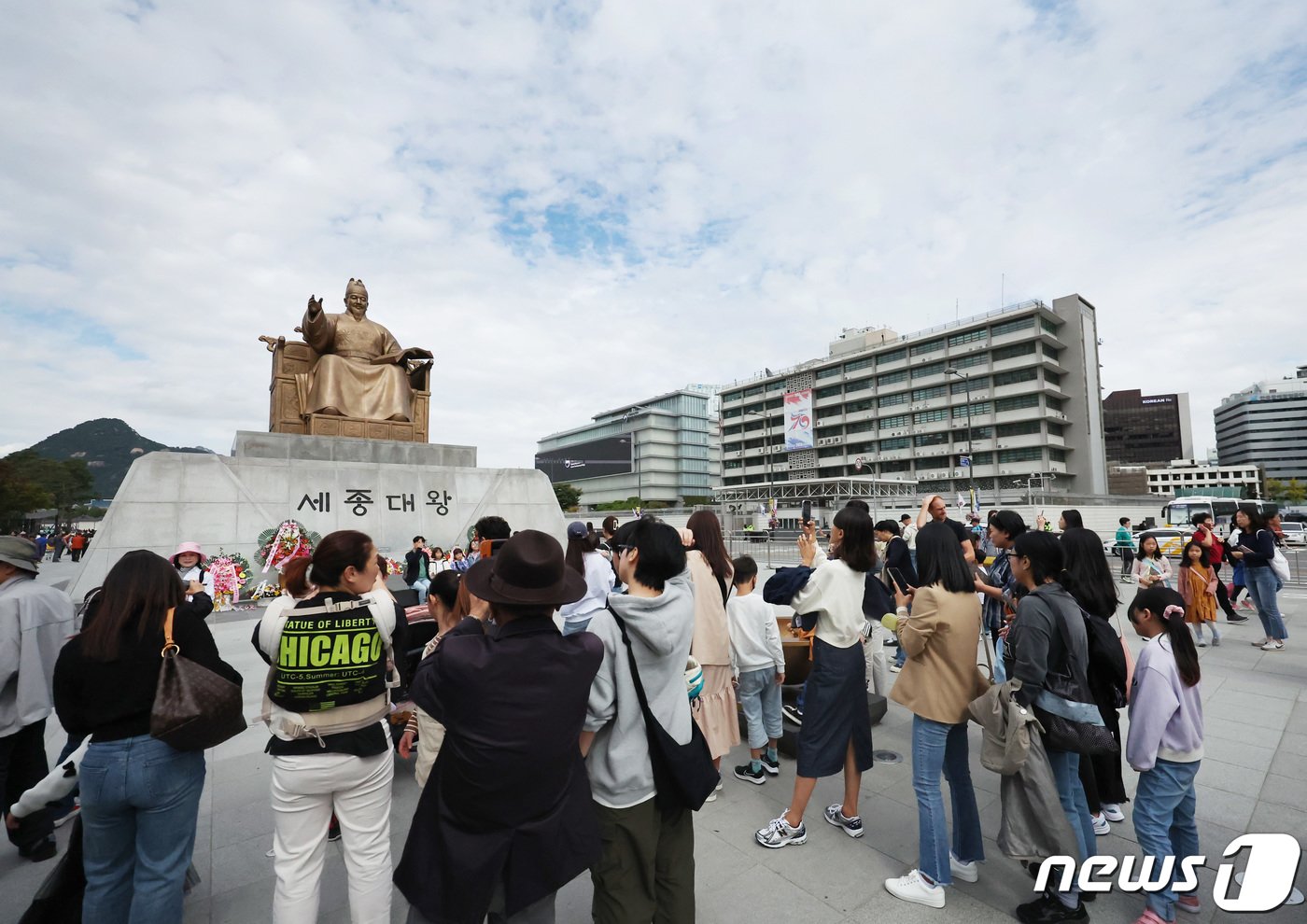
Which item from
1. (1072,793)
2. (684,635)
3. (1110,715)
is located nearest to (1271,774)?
(1110,715)

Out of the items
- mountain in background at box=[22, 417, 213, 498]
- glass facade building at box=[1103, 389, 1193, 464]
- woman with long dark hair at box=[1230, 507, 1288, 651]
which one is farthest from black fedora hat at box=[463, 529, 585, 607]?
mountain in background at box=[22, 417, 213, 498]

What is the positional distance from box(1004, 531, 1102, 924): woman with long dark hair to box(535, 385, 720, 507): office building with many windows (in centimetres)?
7434

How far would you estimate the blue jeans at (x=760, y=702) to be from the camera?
13.4ft

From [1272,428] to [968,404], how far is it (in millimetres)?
107821

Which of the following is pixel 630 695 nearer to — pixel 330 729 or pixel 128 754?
pixel 330 729

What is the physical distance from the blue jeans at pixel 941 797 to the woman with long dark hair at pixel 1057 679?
330 mm

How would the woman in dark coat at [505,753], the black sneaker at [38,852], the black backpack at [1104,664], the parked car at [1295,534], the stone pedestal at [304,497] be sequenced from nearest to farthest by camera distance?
1. the woman in dark coat at [505,753]
2. the black backpack at [1104,664]
3. the black sneaker at [38,852]
4. the stone pedestal at [304,497]
5. the parked car at [1295,534]

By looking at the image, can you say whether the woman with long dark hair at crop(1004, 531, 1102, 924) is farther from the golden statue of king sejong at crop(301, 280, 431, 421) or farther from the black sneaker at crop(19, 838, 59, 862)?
the golden statue of king sejong at crop(301, 280, 431, 421)

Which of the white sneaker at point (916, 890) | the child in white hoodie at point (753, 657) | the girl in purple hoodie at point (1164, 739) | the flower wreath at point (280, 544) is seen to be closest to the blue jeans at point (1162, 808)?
the girl in purple hoodie at point (1164, 739)

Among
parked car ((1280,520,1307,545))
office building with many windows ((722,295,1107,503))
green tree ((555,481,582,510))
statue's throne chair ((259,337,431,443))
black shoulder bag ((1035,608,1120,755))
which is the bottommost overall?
parked car ((1280,520,1307,545))

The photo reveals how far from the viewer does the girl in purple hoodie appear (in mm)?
2625

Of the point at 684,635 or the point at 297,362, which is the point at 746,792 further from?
the point at 297,362

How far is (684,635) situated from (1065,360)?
5639 cm

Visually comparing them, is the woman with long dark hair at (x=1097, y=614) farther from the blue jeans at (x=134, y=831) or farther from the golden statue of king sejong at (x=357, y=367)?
the golden statue of king sejong at (x=357, y=367)
